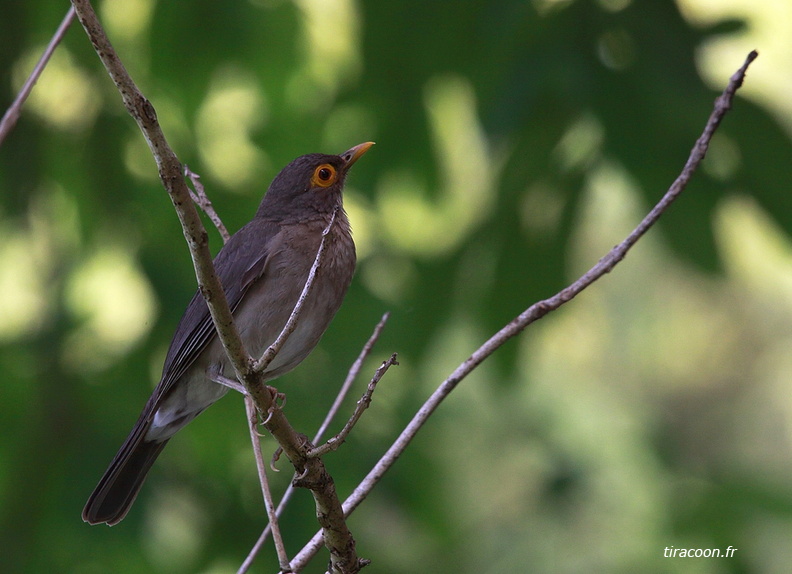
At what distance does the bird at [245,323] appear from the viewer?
13.0 feet

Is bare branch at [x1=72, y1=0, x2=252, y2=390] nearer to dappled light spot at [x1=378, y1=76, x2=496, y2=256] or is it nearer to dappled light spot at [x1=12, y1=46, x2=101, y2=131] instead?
dappled light spot at [x1=378, y1=76, x2=496, y2=256]

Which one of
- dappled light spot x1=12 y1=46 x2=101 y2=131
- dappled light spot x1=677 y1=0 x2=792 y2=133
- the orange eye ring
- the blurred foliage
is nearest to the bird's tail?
the blurred foliage

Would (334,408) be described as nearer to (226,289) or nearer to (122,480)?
(226,289)

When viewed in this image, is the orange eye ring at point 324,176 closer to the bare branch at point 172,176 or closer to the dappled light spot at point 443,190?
the dappled light spot at point 443,190

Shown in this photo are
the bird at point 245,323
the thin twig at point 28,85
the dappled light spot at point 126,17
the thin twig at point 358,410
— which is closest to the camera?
the thin twig at point 358,410

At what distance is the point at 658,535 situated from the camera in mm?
5395

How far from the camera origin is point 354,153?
4.41 m

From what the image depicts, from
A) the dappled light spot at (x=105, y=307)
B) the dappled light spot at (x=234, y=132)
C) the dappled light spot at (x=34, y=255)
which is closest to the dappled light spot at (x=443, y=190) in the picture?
the dappled light spot at (x=234, y=132)

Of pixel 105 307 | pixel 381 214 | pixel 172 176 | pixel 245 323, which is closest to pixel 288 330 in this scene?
pixel 172 176

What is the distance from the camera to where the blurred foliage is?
3904mm

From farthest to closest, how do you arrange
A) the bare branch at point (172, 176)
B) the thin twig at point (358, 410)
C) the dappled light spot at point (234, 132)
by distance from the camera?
the dappled light spot at point (234, 132) < the thin twig at point (358, 410) < the bare branch at point (172, 176)

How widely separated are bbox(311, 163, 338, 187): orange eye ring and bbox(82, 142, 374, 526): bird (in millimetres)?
152

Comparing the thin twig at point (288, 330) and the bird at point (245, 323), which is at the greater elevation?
the bird at point (245, 323)

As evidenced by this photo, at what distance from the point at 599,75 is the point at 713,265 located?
3.11ft
